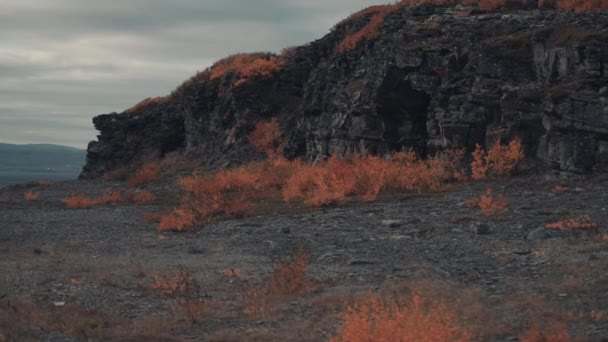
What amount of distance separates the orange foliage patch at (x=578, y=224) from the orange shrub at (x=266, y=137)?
29.5 m

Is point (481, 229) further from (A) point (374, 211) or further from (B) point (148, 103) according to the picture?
(B) point (148, 103)

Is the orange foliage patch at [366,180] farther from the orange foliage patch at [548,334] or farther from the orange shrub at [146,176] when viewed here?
the orange shrub at [146,176]

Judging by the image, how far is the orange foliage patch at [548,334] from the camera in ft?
28.0

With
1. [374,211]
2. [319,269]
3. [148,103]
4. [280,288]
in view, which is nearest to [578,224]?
[319,269]

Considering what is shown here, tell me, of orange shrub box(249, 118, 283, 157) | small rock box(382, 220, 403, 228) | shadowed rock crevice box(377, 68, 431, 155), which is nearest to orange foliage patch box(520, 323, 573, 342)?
small rock box(382, 220, 403, 228)

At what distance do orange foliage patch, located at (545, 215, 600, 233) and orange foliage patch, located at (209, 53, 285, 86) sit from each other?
123ft

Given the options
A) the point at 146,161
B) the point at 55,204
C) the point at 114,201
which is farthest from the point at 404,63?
the point at 146,161

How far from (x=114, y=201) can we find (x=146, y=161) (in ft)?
76.0

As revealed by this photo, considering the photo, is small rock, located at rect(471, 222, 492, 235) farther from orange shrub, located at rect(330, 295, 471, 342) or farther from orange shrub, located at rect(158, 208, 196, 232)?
orange shrub, located at rect(158, 208, 196, 232)

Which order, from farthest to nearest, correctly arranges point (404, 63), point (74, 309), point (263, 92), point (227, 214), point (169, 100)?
point (169, 100)
point (263, 92)
point (404, 63)
point (227, 214)
point (74, 309)

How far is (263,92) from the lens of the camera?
51.7 metres

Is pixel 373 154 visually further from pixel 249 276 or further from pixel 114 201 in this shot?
pixel 249 276

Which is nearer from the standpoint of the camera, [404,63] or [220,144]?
[404,63]

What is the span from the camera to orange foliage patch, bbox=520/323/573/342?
855 centimetres
